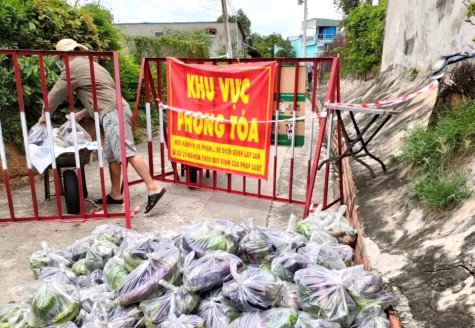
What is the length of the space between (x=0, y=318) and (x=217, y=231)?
4.41 feet

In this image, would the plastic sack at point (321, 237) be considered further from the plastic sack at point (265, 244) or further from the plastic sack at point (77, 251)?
the plastic sack at point (77, 251)

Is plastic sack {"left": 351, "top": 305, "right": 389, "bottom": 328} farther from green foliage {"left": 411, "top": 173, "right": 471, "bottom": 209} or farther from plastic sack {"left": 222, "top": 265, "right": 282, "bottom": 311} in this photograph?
green foliage {"left": 411, "top": 173, "right": 471, "bottom": 209}

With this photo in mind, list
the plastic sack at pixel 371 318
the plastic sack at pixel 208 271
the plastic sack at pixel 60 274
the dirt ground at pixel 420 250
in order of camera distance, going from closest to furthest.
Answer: the dirt ground at pixel 420 250
the plastic sack at pixel 371 318
the plastic sack at pixel 208 271
the plastic sack at pixel 60 274

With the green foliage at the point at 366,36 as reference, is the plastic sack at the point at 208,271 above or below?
below

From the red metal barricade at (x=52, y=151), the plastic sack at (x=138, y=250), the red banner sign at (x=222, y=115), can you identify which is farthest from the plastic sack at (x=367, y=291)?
the red metal barricade at (x=52, y=151)

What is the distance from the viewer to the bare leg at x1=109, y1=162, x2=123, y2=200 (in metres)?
4.46

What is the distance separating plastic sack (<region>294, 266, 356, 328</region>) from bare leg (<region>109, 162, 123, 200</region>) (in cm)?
293

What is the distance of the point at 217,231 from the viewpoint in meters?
2.65

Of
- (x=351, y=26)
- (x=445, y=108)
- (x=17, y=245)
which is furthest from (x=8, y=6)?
(x=351, y=26)

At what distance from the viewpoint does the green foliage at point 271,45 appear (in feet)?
194

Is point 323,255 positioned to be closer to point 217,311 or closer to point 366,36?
point 217,311

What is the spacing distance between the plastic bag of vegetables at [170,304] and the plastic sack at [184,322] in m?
0.07

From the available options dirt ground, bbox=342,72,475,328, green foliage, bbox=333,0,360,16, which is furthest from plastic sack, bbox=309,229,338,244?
green foliage, bbox=333,0,360,16

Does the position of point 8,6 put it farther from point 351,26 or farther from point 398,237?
point 351,26
